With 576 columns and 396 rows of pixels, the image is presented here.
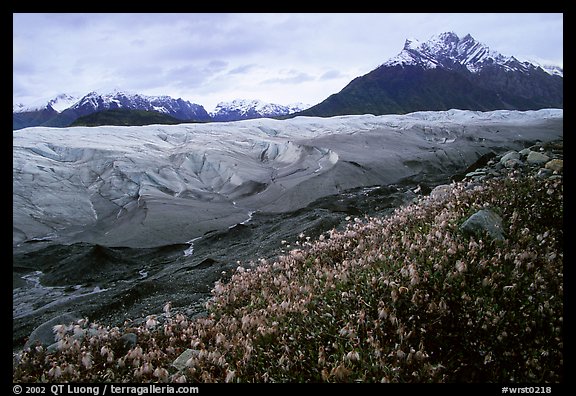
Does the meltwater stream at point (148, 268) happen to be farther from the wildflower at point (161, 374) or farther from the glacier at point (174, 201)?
the wildflower at point (161, 374)

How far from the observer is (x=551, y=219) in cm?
579

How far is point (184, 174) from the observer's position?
2614cm

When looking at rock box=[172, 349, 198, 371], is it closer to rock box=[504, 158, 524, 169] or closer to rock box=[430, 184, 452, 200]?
rock box=[430, 184, 452, 200]

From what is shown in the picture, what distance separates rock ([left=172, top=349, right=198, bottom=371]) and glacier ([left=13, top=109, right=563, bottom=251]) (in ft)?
38.3

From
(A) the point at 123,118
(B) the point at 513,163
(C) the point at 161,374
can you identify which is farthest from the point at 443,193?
(A) the point at 123,118

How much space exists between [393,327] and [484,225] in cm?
226

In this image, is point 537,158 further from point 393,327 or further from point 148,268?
point 148,268

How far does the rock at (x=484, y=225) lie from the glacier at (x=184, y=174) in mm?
12691

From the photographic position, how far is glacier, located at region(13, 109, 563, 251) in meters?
18.0

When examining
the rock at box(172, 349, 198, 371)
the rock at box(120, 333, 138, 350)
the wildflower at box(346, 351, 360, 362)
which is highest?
the wildflower at box(346, 351, 360, 362)

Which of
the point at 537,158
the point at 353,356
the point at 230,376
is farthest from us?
the point at 537,158

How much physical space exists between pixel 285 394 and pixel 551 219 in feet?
15.1

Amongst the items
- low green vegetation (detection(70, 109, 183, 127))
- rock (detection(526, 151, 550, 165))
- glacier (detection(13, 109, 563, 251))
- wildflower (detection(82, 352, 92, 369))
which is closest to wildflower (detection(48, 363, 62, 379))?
wildflower (detection(82, 352, 92, 369))
